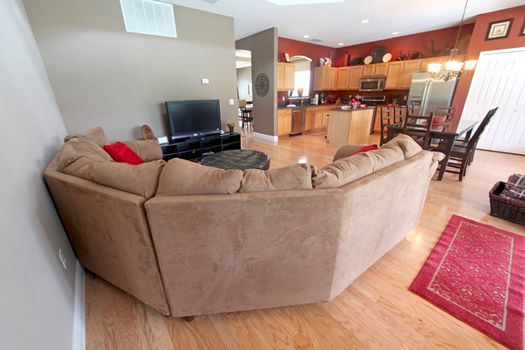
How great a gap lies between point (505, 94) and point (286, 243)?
6070 mm

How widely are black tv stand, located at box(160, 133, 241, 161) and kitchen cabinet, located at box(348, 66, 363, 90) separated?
4.82 meters

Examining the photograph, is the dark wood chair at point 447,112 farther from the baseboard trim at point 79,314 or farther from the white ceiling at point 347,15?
the baseboard trim at point 79,314

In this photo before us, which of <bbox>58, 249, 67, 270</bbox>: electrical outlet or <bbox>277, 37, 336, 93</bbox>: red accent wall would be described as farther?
<bbox>277, 37, 336, 93</bbox>: red accent wall

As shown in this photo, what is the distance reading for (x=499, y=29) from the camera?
13.6ft

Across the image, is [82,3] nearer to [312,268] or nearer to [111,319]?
[111,319]

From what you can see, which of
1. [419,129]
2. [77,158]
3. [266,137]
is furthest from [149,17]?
[419,129]

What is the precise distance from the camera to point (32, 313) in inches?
34.0

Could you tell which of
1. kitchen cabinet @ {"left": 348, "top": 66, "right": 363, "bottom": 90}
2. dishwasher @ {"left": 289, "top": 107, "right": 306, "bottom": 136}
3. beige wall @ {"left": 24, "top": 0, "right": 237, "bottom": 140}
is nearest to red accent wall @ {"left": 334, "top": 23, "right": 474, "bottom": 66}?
kitchen cabinet @ {"left": 348, "top": 66, "right": 363, "bottom": 90}

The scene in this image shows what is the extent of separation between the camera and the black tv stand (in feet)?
13.2

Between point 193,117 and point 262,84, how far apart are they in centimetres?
249

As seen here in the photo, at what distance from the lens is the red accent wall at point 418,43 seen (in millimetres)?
5348

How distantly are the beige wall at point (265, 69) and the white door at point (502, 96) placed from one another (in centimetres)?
434

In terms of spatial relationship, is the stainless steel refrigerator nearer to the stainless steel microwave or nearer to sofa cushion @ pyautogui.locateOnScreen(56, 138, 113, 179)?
the stainless steel microwave

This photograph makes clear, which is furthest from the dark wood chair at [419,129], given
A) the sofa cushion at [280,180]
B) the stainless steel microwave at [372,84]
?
the stainless steel microwave at [372,84]
